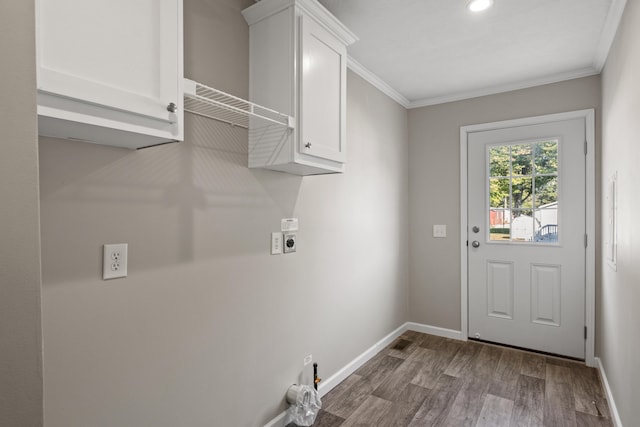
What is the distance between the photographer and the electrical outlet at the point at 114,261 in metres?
1.24

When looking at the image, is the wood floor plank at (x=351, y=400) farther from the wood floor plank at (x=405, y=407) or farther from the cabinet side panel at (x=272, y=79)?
the cabinet side panel at (x=272, y=79)

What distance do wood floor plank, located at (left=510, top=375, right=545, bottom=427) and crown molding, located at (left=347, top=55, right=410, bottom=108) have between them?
267cm

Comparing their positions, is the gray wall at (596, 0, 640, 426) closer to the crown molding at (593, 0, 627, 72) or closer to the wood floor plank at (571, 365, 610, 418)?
the crown molding at (593, 0, 627, 72)

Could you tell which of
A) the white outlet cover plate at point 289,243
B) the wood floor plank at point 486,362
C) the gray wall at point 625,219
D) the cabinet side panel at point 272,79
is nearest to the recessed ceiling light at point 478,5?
the gray wall at point 625,219

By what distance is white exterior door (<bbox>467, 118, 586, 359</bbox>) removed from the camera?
2.90 metres

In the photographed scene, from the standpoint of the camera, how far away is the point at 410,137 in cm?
372

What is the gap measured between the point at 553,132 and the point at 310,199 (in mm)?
2316

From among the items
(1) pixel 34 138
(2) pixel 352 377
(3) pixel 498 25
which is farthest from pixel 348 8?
(2) pixel 352 377

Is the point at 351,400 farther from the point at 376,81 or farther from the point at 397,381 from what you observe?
the point at 376,81

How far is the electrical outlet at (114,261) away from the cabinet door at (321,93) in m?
0.91

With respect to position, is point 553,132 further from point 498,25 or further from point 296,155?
point 296,155

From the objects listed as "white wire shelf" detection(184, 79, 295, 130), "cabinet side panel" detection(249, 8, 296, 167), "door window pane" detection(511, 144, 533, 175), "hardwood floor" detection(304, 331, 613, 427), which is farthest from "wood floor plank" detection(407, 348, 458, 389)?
"white wire shelf" detection(184, 79, 295, 130)

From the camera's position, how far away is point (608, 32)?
2184 millimetres

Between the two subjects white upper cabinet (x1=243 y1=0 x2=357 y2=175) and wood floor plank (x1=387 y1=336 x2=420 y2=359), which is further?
wood floor plank (x1=387 y1=336 x2=420 y2=359)
